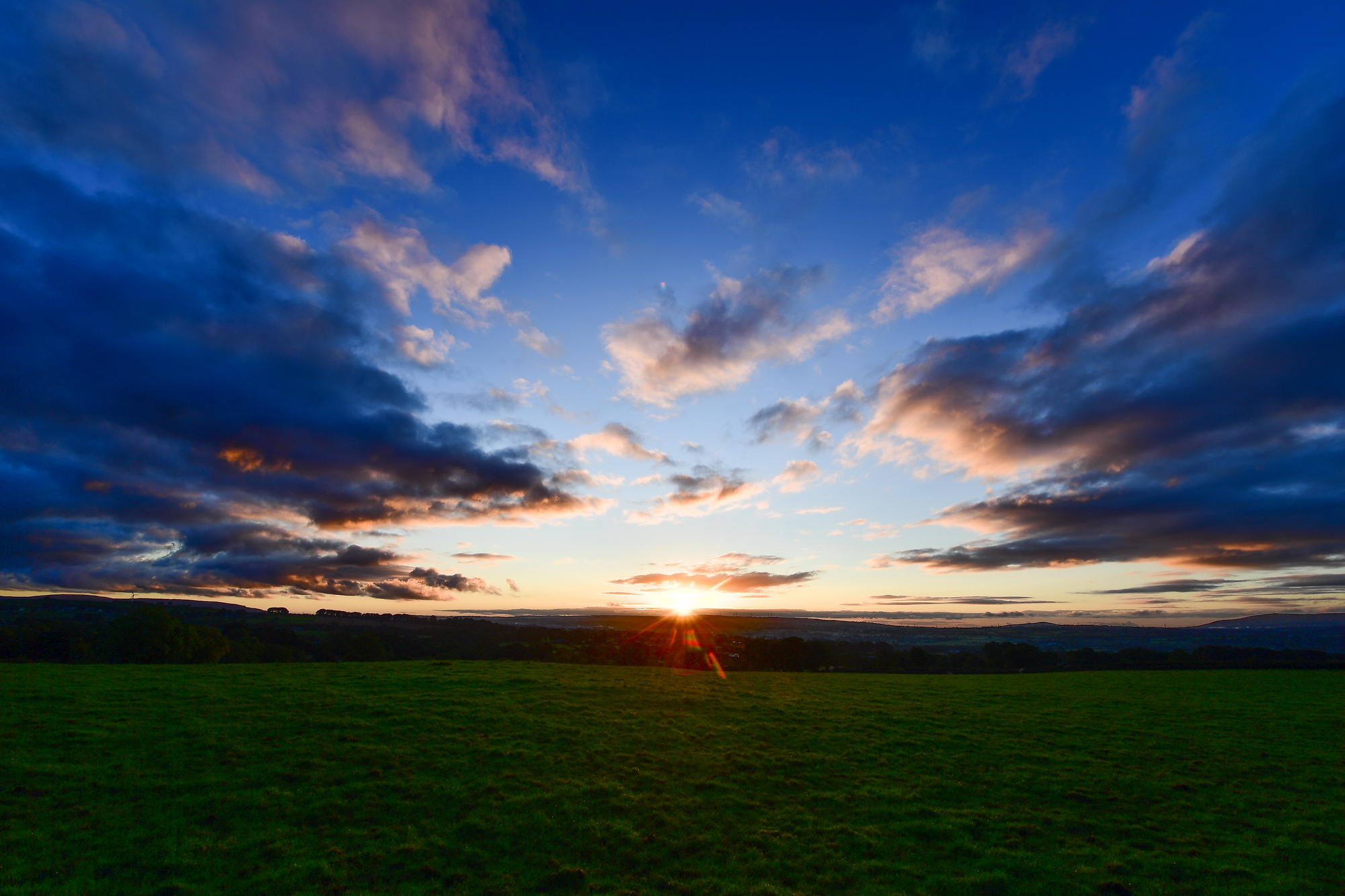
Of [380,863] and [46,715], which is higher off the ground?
[46,715]

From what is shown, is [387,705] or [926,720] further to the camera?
[926,720]

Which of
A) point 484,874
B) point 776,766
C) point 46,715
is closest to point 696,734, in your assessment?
point 776,766

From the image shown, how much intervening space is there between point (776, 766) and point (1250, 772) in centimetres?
2213

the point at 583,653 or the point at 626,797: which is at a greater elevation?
the point at 626,797

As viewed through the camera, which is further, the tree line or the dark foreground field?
the tree line

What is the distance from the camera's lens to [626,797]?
1855 cm

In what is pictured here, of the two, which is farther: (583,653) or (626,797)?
(583,653)

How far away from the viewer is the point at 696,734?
27375mm

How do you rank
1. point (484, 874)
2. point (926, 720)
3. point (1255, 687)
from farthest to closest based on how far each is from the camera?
point (1255, 687) → point (926, 720) → point (484, 874)

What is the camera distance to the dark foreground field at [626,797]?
13516mm

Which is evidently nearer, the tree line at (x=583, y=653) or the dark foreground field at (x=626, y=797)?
the dark foreground field at (x=626, y=797)

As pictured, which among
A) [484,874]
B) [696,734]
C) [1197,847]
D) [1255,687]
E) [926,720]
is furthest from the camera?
[1255,687]

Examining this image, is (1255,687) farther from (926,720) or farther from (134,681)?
(134,681)

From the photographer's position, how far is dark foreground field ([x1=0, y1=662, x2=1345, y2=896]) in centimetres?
1352
